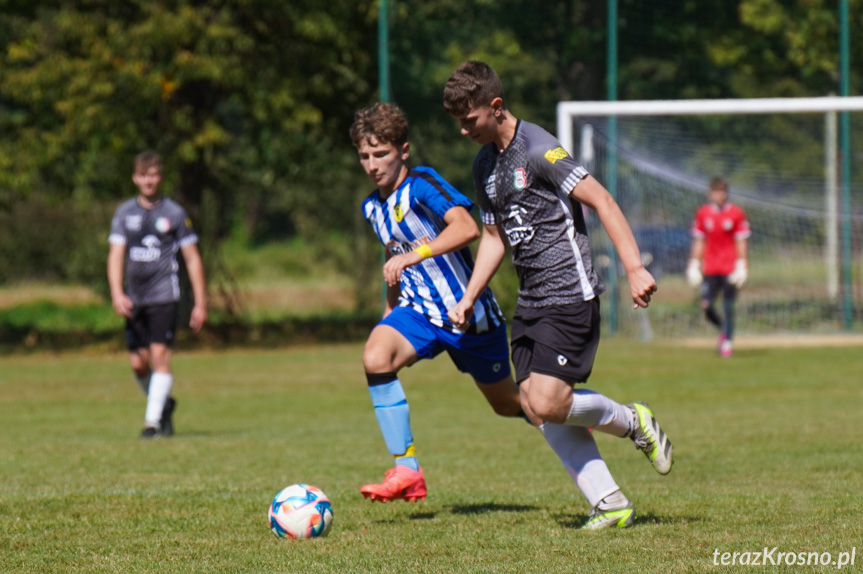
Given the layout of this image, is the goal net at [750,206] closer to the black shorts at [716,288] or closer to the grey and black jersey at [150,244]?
the black shorts at [716,288]

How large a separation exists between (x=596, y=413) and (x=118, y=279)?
5.16 meters

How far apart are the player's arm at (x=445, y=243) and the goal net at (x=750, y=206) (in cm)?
1136

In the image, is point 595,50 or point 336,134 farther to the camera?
point 336,134

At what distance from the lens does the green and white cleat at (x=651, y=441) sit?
17.8 feet

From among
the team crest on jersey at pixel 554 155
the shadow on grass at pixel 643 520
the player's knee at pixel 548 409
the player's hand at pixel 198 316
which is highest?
the team crest on jersey at pixel 554 155

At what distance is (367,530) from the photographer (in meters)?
5.46

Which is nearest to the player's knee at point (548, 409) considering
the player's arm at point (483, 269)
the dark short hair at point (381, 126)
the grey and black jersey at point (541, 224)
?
the grey and black jersey at point (541, 224)

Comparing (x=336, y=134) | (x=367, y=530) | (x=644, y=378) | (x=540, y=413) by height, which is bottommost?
(x=644, y=378)

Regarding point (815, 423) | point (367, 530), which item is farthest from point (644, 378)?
point (367, 530)

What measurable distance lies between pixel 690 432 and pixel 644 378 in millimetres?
4349

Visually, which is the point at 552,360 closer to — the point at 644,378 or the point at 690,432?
the point at 690,432

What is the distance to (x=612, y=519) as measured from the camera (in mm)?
5281

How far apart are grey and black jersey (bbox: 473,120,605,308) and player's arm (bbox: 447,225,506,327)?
194 millimetres

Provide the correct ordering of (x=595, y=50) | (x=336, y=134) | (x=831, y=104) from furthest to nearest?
(x=336, y=134)
(x=595, y=50)
(x=831, y=104)
